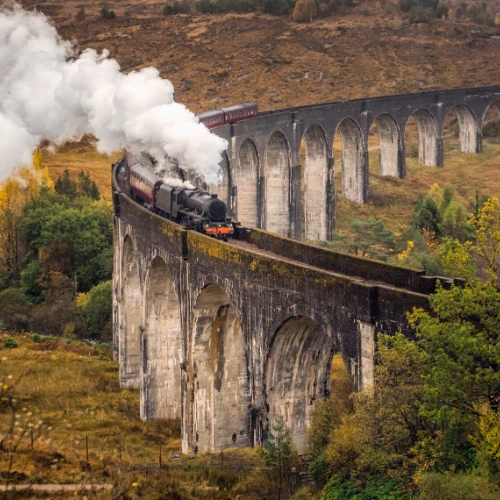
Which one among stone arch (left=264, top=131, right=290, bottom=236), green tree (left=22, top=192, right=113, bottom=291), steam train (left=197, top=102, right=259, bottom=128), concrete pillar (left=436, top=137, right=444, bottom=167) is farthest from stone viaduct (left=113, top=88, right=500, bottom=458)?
concrete pillar (left=436, top=137, right=444, bottom=167)

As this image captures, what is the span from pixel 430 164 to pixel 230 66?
32.8 metres

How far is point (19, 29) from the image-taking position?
47531mm

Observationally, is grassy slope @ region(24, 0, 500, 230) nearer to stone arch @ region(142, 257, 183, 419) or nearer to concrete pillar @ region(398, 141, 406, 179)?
concrete pillar @ region(398, 141, 406, 179)

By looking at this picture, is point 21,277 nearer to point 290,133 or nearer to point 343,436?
point 290,133

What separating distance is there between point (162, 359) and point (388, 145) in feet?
136

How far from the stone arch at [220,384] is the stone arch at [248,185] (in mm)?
26970

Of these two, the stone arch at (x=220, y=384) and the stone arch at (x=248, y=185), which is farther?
the stone arch at (x=248, y=185)

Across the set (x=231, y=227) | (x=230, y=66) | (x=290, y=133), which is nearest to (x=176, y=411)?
(x=231, y=227)

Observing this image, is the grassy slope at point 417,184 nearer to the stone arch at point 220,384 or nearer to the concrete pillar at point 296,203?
the concrete pillar at point 296,203

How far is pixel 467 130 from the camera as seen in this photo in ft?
278

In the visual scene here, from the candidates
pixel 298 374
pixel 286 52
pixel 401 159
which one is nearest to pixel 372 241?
pixel 401 159

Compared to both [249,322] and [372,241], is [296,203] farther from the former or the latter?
[249,322]

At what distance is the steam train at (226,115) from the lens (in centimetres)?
5456

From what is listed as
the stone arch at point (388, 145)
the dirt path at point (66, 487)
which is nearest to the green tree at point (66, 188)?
the stone arch at point (388, 145)
